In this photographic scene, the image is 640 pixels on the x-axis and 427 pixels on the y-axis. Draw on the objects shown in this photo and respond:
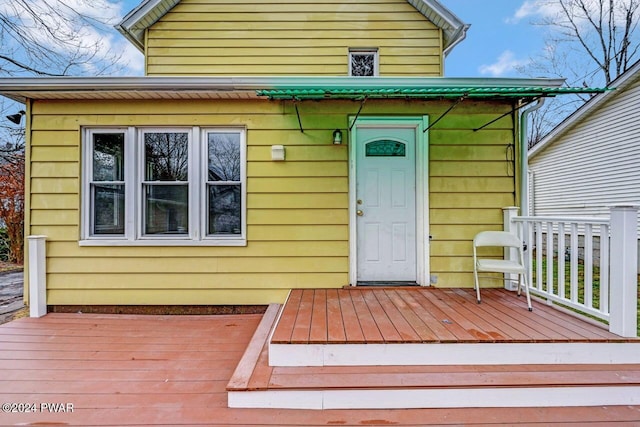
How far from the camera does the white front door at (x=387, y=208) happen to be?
3850 millimetres

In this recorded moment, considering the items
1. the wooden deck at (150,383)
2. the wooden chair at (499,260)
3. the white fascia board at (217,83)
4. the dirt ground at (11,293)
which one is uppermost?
the white fascia board at (217,83)

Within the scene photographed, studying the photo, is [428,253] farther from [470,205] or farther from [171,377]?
[171,377]

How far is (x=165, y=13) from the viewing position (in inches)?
193

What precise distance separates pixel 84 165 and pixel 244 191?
1991 mm

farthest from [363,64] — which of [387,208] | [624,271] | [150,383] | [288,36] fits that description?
[150,383]

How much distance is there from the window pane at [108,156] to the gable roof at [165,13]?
88.5 inches

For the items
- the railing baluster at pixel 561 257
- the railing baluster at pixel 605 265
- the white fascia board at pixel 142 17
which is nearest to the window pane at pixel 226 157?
the white fascia board at pixel 142 17

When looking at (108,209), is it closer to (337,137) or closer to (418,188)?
(337,137)

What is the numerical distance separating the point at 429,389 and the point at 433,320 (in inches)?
29.5

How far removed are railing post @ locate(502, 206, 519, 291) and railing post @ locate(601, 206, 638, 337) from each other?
3.90ft

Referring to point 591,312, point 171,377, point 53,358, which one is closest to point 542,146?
point 591,312

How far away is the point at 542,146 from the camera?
1009 cm

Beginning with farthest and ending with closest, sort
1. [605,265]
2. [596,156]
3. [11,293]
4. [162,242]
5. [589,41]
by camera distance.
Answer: [589,41], [596,156], [11,293], [162,242], [605,265]

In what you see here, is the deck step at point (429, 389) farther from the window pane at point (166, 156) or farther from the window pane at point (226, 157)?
the window pane at point (166, 156)
